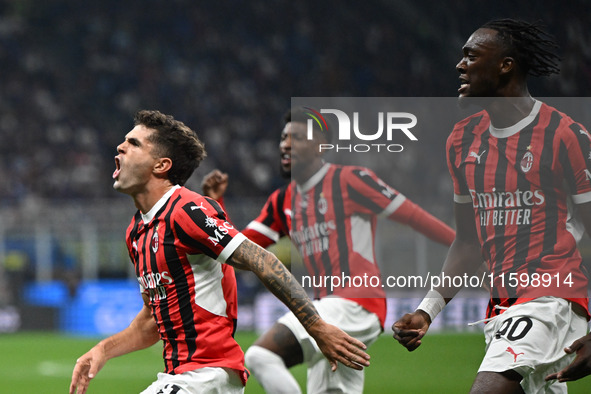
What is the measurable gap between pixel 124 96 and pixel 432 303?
2108 cm

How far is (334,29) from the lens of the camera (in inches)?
906

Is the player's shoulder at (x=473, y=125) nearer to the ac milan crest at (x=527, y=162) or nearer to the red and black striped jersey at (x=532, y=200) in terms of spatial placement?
the red and black striped jersey at (x=532, y=200)

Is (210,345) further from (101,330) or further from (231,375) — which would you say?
(101,330)

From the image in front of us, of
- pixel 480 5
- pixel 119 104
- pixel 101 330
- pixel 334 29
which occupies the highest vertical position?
pixel 334 29

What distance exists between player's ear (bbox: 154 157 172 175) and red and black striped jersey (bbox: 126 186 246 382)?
0.20 meters

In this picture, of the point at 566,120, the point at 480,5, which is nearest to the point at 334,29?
the point at 480,5

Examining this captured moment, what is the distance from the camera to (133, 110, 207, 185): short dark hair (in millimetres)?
4379

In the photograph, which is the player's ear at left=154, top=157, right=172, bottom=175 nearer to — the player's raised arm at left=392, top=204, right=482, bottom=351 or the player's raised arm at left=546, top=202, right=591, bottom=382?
the player's raised arm at left=392, top=204, right=482, bottom=351

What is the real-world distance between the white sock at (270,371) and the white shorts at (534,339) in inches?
74.9

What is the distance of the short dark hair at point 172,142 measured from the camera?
14.4ft

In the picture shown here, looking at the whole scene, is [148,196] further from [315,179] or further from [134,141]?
[315,179]

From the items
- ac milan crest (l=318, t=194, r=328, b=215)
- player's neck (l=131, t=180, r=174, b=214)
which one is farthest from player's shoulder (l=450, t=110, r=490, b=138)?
ac milan crest (l=318, t=194, r=328, b=215)

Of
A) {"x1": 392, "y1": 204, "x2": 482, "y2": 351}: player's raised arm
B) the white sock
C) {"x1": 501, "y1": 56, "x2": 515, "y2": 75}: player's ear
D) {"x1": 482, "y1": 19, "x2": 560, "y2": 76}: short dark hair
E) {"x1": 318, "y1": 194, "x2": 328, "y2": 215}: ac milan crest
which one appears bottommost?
the white sock

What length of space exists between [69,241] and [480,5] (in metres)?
12.5
